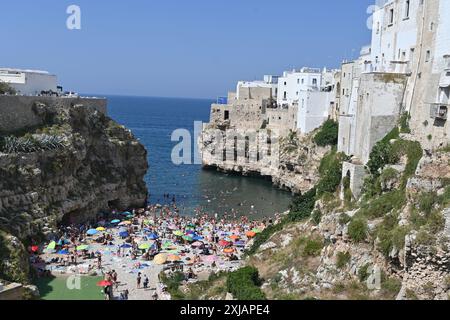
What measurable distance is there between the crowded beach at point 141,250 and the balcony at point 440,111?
11462 mm

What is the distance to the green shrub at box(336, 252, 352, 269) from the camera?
20.5 metres

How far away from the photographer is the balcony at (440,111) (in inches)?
923

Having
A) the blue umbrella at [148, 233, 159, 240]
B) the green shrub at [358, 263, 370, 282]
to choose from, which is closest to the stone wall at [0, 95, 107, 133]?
the blue umbrella at [148, 233, 159, 240]

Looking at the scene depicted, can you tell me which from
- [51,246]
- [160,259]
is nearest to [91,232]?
[51,246]

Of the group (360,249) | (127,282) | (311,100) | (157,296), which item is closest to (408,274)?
(360,249)

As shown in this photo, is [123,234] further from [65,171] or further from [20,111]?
[20,111]

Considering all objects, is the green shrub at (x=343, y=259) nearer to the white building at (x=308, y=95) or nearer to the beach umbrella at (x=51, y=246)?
the beach umbrella at (x=51, y=246)

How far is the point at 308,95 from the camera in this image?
5472 centimetres

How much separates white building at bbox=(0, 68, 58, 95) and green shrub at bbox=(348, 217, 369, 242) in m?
31.3

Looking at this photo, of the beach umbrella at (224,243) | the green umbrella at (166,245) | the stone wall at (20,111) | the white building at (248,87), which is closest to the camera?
the green umbrella at (166,245)

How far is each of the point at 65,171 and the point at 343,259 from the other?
23.8m

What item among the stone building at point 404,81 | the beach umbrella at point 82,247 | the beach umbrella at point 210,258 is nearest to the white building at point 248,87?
the stone building at point 404,81
